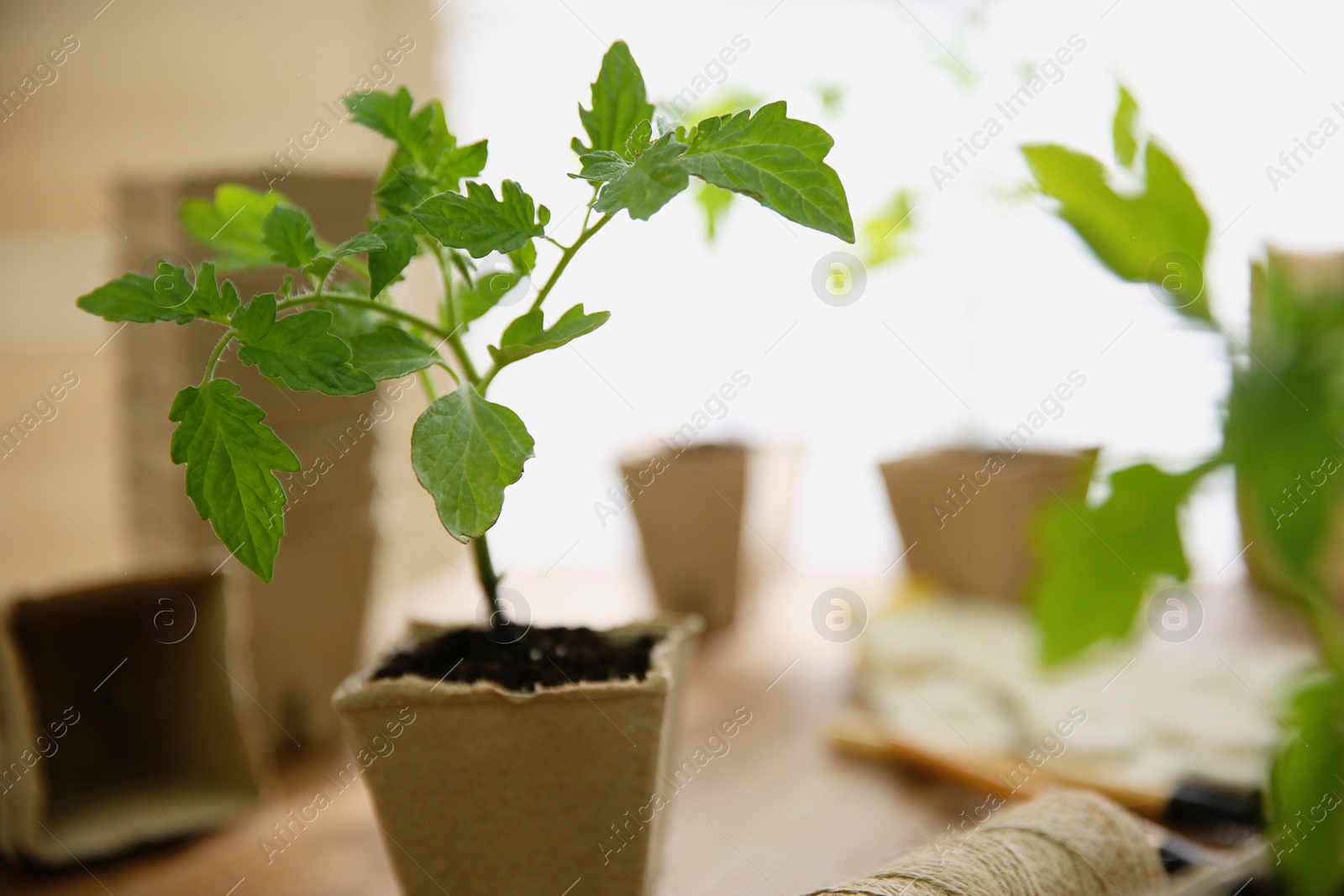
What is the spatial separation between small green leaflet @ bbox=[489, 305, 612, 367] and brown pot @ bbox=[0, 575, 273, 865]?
41cm


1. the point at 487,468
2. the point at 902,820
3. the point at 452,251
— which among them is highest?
the point at 452,251

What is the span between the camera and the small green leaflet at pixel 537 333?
43 centimetres

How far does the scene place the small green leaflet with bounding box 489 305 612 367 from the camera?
43cm

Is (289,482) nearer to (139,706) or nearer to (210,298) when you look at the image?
(139,706)

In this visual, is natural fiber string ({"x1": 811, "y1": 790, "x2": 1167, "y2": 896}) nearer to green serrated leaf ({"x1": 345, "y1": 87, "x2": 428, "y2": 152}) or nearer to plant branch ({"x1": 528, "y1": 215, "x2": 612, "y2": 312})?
plant branch ({"x1": 528, "y1": 215, "x2": 612, "y2": 312})

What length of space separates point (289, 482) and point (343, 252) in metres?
0.48

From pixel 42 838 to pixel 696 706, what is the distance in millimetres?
521

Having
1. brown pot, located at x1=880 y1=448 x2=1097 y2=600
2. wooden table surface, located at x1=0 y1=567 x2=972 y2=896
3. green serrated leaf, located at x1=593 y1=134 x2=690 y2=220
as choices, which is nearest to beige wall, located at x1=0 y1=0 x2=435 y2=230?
brown pot, located at x1=880 y1=448 x2=1097 y2=600

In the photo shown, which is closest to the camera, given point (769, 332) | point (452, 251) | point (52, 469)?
point (452, 251)

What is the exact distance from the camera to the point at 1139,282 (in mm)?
245

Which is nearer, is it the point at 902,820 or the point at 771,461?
the point at 902,820

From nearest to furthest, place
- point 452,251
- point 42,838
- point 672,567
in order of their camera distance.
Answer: point 452,251, point 42,838, point 672,567

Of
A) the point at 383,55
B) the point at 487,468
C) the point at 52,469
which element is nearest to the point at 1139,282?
the point at 487,468

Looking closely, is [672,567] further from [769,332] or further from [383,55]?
[383,55]
